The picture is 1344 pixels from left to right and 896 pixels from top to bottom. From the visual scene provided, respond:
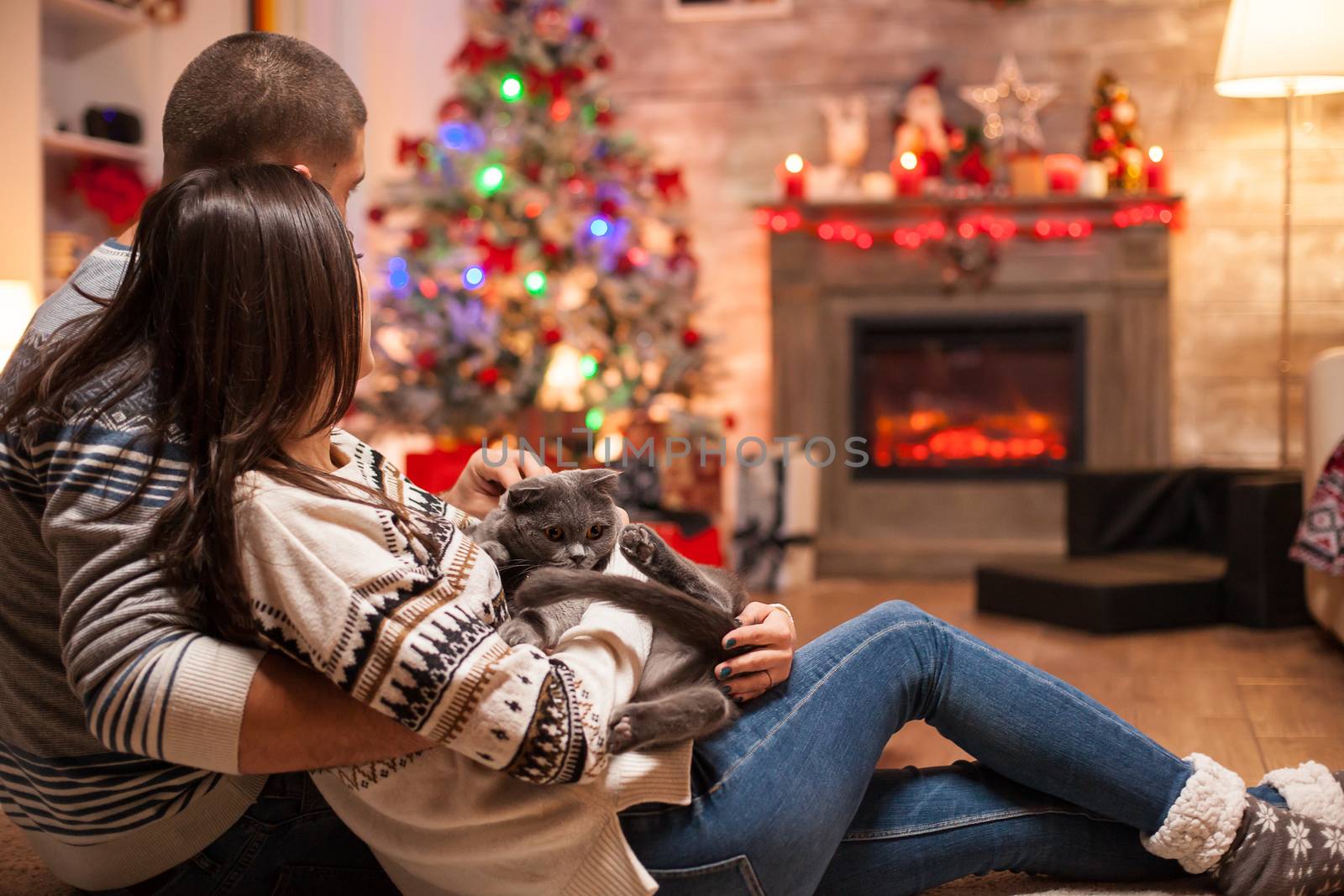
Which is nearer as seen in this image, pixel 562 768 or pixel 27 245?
pixel 562 768

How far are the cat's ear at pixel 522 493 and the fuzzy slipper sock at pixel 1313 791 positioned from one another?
98 cm

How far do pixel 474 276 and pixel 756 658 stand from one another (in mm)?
3127

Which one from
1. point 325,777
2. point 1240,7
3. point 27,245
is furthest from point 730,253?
point 325,777

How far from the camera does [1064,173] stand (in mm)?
4371

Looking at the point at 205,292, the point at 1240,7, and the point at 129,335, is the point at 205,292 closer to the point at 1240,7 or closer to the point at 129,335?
the point at 129,335

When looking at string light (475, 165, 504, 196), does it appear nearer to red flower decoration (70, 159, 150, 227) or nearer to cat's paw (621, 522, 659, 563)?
red flower decoration (70, 159, 150, 227)

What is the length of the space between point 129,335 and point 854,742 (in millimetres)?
810

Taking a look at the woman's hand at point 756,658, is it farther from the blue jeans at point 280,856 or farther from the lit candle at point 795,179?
the lit candle at point 795,179

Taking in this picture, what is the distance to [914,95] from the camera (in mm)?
4582

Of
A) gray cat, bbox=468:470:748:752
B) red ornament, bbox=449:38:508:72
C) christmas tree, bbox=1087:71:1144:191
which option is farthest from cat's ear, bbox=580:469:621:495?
christmas tree, bbox=1087:71:1144:191

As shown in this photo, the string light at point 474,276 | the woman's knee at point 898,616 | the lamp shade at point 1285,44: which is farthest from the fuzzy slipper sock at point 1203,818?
the string light at point 474,276

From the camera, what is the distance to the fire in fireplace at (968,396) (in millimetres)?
4566

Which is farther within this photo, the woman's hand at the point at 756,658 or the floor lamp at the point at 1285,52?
the floor lamp at the point at 1285,52

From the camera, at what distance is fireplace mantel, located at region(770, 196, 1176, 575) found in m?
4.44
